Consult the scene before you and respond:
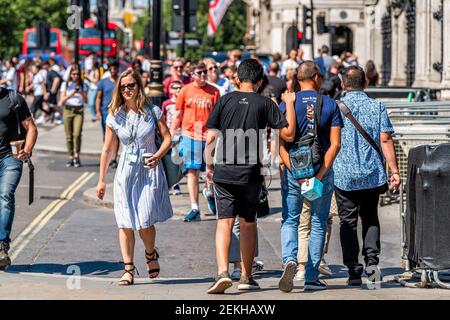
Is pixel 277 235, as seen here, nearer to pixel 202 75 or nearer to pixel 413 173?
pixel 202 75

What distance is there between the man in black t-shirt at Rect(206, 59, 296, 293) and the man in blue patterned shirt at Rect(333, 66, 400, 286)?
26.8 inches

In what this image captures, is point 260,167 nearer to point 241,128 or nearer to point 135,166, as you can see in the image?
point 241,128

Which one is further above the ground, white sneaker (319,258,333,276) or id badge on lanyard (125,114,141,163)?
id badge on lanyard (125,114,141,163)

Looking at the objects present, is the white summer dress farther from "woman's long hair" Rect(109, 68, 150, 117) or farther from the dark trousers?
the dark trousers

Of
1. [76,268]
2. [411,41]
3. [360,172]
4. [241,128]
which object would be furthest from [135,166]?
[411,41]

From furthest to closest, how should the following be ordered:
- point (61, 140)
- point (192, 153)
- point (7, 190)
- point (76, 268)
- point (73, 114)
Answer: point (61, 140) < point (73, 114) < point (192, 153) < point (76, 268) < point (7, 190)

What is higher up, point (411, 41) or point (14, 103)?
point (411, 41)

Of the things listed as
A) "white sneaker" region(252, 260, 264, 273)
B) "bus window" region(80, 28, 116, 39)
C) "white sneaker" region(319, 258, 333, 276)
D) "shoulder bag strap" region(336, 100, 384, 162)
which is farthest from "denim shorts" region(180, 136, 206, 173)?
"bus window" region(80, 28, 116, 39)

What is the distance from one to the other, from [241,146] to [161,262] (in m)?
2.83

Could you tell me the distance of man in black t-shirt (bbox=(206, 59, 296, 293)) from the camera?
9.52 meters

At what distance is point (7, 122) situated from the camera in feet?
36.2

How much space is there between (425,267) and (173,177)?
232 centimetres
